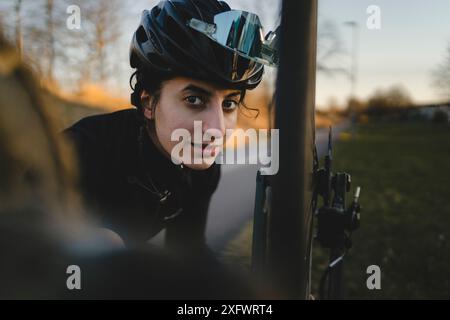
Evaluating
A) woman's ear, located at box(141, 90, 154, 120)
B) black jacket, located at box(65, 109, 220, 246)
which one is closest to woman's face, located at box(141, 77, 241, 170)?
woman's ear, located at box(141, 90, 154, 120)

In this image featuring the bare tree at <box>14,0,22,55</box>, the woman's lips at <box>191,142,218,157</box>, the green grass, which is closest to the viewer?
the bare tree at <box>14,0,22,55</box>

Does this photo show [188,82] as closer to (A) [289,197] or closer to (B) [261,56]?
(B) [261,56]

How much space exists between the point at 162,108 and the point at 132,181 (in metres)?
0.34

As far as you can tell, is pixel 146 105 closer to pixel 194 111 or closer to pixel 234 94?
pixel 194 111

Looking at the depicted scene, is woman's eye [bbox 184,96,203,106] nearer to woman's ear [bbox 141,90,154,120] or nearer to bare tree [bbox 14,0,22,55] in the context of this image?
woman's ear [bbox 141,90,154,120]

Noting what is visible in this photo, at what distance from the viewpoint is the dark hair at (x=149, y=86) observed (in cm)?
160

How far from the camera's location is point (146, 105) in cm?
165

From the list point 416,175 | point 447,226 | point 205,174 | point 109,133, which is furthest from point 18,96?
point 416,175

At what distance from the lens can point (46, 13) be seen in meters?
1.40

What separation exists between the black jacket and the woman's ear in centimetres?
5

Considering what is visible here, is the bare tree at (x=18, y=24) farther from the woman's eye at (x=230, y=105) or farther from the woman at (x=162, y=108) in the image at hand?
the woman's eye at (x=230, y=105)

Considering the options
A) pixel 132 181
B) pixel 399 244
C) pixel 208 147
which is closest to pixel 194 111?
pixel 208 147

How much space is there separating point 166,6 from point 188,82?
34cm

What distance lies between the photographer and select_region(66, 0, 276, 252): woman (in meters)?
1.49
